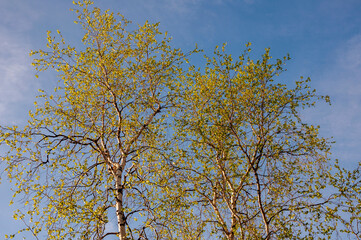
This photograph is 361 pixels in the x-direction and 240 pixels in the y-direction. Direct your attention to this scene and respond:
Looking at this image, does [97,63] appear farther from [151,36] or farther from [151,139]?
[151,139]

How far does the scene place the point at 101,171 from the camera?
51.6 feet

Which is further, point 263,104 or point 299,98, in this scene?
point 299,98

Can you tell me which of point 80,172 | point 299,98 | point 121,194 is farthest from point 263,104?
point 80,172

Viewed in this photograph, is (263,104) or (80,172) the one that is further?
(80,172)

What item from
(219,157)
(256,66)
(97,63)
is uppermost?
(97,63)

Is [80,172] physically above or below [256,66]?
below

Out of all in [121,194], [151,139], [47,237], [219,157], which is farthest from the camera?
[151,139]

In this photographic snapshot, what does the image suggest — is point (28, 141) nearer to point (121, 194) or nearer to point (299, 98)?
point (121, 194)

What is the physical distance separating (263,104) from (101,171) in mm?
7500

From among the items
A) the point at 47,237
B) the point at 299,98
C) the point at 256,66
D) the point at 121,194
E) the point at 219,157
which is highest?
the point at 256,66

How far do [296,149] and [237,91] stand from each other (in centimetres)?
338

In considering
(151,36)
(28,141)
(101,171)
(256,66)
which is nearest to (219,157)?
(256,66)

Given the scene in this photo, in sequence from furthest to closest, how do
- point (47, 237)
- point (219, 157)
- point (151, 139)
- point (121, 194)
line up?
point (151, 139), point (219, 157), point (121, 194), point (47, 237)

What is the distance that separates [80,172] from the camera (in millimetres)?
14891
